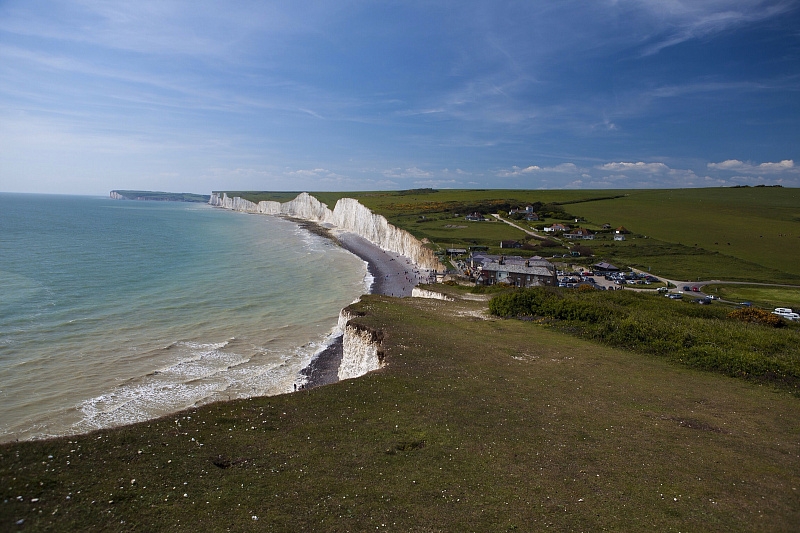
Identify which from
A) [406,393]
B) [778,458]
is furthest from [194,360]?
[778,458]

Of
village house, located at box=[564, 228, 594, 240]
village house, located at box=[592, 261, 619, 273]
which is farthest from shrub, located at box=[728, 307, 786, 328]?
village house, located at box=[564, 228, 594, 240]

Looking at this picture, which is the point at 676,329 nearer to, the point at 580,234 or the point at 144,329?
the point at 144,329

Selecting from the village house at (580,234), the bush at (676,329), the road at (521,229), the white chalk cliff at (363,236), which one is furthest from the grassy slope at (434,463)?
the village house at (580,234)

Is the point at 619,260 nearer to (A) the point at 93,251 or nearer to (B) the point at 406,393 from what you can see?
(B) the point at 406,393

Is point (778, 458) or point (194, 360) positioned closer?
point (778, 458)

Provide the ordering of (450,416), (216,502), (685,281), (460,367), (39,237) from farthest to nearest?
(39,237), (685,281), (460,367), (450,416), (216,502)

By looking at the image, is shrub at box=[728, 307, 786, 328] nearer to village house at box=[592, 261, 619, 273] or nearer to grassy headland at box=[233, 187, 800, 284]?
grassy headland at box=[233, 187, 800, 284]

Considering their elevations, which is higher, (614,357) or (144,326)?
(614,357)
